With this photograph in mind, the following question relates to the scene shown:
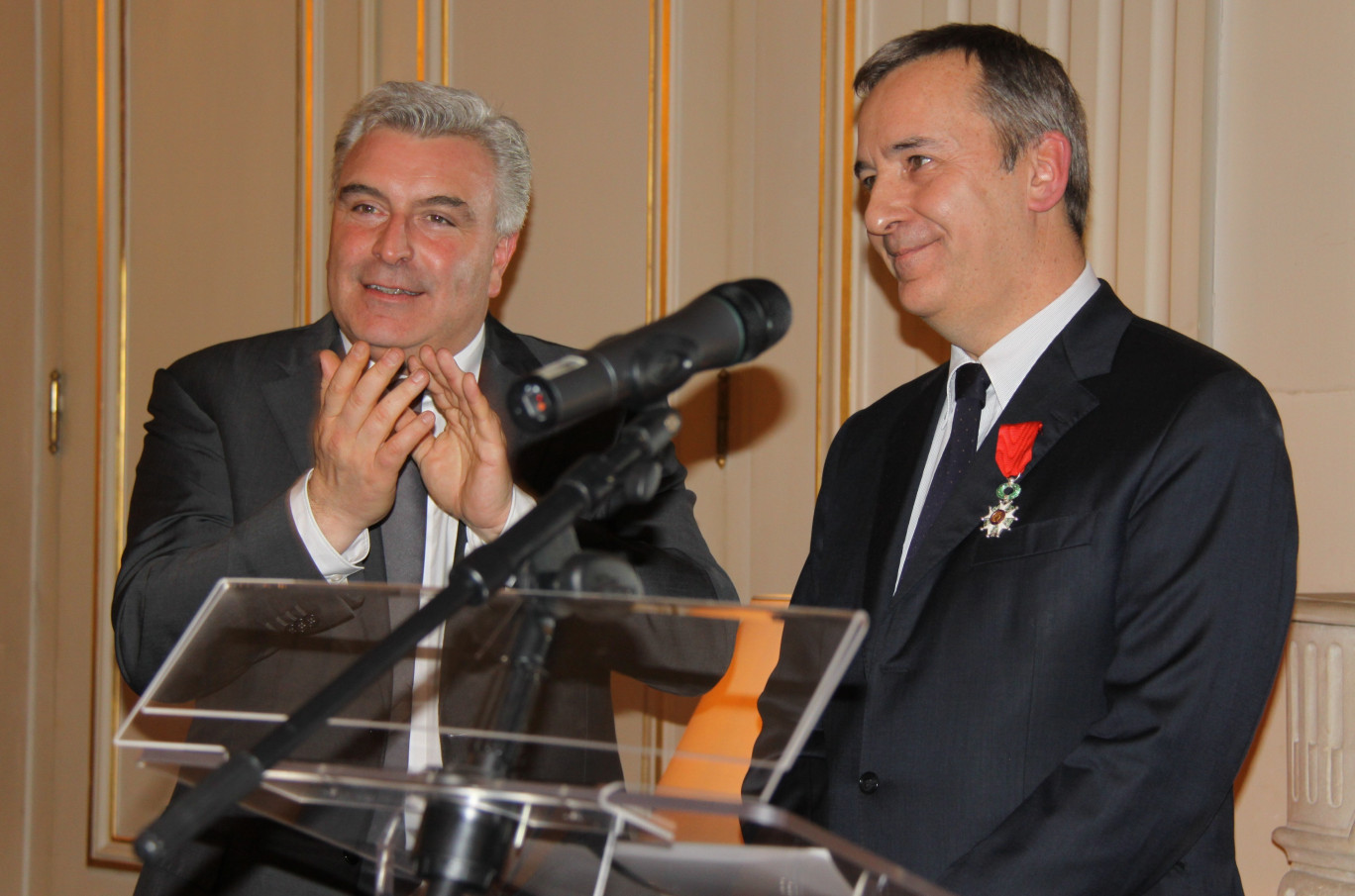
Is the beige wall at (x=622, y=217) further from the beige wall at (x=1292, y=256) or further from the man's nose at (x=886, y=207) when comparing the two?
the man's nose at (x=886, y=207)

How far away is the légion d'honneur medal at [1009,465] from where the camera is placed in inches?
75.2

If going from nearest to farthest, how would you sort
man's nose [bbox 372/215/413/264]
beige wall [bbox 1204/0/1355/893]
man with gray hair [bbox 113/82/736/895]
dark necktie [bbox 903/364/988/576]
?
man with gray hair [bbox 113/82/736/895], dark necktie [bbox 903/364/988/576], man's nose [bbox 372/215/413/264], beige wall [bbox 1204/0/1355/893]

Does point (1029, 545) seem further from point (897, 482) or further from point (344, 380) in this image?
point (344, 380)

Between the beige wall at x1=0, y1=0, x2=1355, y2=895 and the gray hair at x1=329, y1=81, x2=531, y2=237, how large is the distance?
86 centimetres

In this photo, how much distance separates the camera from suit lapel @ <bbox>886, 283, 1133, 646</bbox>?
76.4 inches

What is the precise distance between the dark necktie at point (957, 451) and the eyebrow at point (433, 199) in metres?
0.93

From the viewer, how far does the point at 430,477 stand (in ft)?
5.87

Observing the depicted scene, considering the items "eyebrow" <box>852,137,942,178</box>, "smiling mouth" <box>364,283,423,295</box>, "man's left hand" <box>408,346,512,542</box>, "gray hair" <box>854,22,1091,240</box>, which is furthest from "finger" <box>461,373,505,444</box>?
"gray hair" <box>854,22,1091,240</box>

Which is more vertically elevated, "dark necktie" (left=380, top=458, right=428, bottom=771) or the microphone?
the microphone

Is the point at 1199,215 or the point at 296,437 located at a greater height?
the point at 1199,215

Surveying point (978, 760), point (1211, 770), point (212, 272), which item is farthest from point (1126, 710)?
point (212, 272)

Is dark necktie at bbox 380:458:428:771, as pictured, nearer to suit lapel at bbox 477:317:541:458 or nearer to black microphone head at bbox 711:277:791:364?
suit lapel at bbox 477:317:541:458

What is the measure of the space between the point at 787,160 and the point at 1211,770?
1.91m

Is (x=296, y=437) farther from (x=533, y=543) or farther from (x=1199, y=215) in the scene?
(x=1199, y=215)
